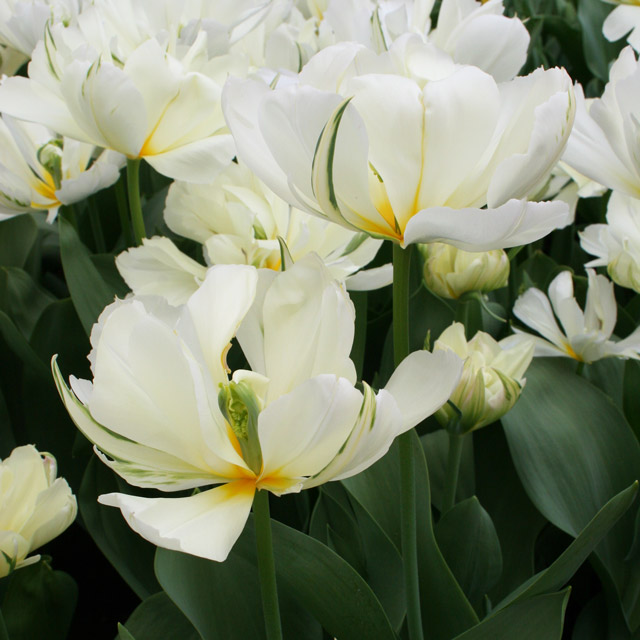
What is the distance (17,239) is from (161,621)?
0.64 meters

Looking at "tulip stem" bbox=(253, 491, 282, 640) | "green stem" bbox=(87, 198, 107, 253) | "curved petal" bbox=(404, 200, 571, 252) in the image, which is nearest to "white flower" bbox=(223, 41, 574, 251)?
"curved petal" bbox=(404, 200, 571, 252)

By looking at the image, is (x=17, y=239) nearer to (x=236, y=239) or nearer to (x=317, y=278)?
(x=236, y=239)

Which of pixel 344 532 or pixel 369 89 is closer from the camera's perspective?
pixel 369 89

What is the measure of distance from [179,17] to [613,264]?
0.51m

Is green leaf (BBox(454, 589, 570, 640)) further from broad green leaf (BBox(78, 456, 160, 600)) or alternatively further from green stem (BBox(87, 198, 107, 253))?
green stem (BBox(87, 198, 107, 253))

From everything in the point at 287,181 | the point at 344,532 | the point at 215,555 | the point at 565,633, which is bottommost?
the point at 565,633

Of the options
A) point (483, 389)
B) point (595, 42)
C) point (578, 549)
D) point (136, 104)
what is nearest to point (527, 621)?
point (578, 549)

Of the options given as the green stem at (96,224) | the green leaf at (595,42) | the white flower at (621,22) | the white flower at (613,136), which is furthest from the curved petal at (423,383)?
the green leaf at (595,42)

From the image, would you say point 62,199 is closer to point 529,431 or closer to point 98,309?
point 98,309

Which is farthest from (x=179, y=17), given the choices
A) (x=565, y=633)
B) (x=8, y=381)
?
(x=565, y=633)

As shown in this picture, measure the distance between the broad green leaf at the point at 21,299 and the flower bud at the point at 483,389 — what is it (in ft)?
1.72

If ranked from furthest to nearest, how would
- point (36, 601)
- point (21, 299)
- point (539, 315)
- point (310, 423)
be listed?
point (21, 299) → point (539, 315) → point (36, 601) → point (310, 423)

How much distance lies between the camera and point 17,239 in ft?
3.67

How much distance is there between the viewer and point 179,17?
0.88m
